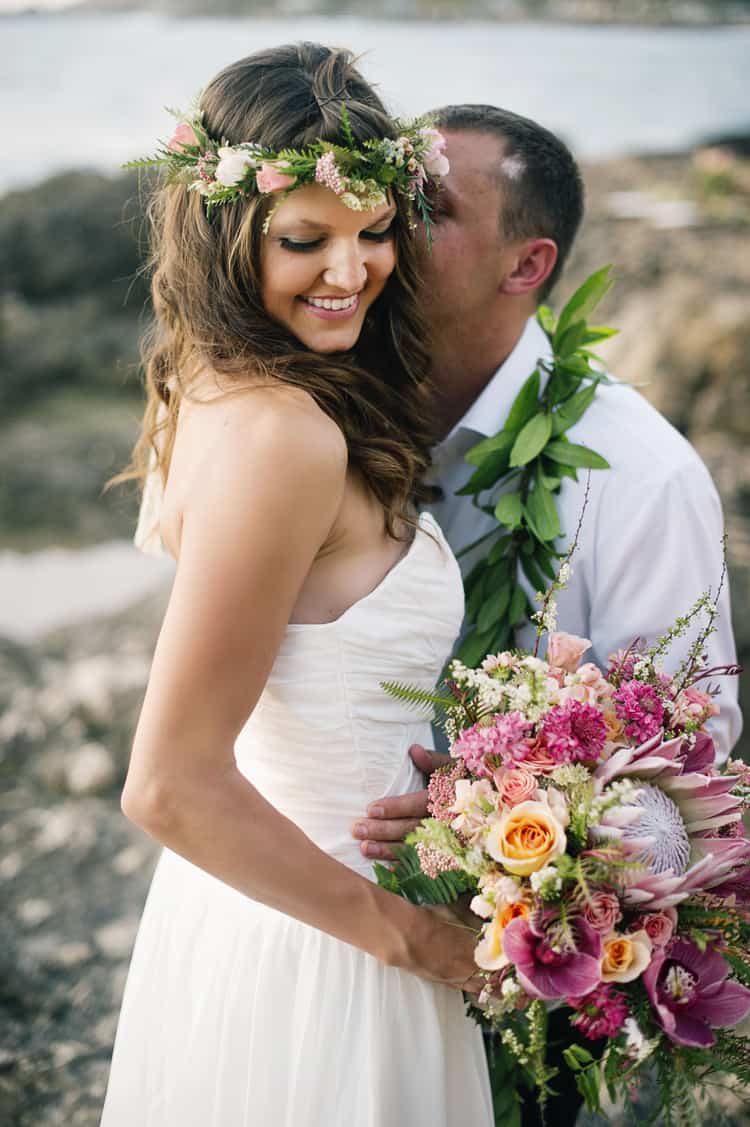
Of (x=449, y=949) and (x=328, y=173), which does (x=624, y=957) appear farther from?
(x=328, y=173)

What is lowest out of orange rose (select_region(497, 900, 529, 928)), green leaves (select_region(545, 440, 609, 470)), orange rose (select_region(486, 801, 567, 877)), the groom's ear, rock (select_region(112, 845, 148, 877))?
rock (select_region(112, 845, 148, 877))

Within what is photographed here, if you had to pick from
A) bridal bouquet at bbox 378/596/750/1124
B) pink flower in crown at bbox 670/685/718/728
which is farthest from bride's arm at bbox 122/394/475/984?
pink flower in crown at bbox 670/685/718/728

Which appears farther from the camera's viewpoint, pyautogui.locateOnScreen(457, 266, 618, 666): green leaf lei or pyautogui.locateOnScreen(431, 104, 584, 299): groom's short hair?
pyautogui.locateOnScreen(431, 104, 584, 299): groom's short hair

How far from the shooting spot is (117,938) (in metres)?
→ 3.43

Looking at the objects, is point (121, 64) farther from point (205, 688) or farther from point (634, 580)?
point (205, 688)

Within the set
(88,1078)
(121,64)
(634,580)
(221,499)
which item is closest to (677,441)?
(634,580)

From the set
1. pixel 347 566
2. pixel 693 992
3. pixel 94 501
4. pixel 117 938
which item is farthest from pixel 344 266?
pixel 94 501

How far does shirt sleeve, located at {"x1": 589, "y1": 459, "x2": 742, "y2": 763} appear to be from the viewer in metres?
2.25

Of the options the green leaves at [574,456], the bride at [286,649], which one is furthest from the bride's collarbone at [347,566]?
the green leaves at [574,456]

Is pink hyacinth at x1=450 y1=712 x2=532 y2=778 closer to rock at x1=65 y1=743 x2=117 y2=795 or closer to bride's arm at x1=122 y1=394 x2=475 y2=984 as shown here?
bride's arm at x1=122 y1=394 x2=475 y2=984

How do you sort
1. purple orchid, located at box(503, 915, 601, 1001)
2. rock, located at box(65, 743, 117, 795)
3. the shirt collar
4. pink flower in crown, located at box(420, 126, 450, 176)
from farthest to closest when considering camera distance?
1. rock, located at box(65, 743, 117, 795)
2. the shirt collar
3. pink flower in crown, located at box(420, 126, 450, 176)
4. purple orchid, located at box(503, 915, 601, 1001)

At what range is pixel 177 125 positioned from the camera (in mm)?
1777

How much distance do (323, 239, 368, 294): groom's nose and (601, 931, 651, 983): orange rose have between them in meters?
1.08

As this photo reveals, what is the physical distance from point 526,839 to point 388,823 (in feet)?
1.53
